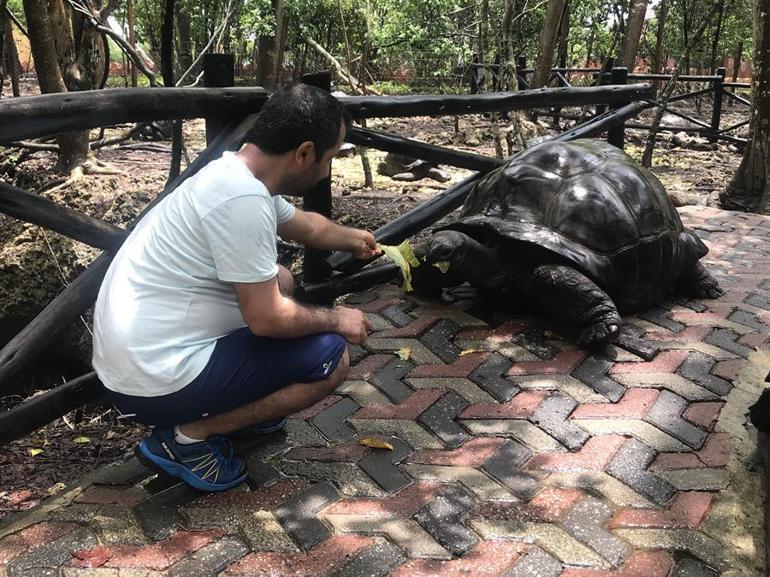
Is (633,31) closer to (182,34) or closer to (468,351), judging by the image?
(182,34)

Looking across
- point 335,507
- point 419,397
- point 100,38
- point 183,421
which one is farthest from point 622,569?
point 100,38

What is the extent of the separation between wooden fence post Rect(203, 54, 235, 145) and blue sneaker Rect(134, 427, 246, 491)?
139 centimetres

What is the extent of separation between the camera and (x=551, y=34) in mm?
10719

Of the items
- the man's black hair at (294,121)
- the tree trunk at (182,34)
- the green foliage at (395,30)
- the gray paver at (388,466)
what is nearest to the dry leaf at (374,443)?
the gray paver at (388,466)

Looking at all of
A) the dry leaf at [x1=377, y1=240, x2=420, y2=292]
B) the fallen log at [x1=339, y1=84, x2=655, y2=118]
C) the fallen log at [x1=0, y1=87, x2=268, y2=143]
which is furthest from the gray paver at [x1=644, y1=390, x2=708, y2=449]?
the fallen log at [x1=0, y1=87, x2=268, y2=143]

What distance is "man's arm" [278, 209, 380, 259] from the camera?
9.64 ft

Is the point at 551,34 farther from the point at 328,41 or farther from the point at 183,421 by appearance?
the point at 183,421

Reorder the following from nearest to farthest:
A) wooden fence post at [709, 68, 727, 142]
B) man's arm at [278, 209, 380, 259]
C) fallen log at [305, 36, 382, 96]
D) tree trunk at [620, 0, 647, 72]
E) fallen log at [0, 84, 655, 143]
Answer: fallen log at [0, 84, 655, 143] < man's arm at [278, 209, 380, 259] < fallen log at [305, 36, 382, 96] < wooden fence post at [709, 68, 727, 142] < tree trunk at [620, 0, 647, 72]

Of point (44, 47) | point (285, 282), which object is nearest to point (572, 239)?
point (285, 282)

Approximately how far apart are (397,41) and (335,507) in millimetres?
14247

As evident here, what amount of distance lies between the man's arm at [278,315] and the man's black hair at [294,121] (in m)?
0.45

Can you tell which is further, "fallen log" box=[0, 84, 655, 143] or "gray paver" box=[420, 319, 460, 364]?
"gray paver" box=[420, 319, 460, 364]

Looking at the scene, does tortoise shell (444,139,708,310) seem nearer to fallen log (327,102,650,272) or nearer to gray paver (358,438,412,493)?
fallen log (327,102,650,272)

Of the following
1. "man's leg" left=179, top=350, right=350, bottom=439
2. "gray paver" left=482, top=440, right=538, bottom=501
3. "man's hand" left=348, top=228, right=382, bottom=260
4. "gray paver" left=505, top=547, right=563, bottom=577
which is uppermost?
"man's hand" left=348, top=228, right=382, bottom=260
